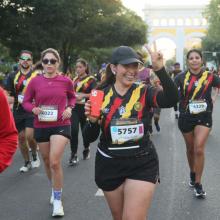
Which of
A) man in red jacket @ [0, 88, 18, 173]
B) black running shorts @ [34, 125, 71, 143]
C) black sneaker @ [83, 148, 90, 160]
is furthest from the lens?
black sneaker @ [83, 148, 90, 160]

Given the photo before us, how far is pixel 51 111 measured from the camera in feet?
18.4

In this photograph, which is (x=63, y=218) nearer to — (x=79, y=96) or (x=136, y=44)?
(x=79, y=96)

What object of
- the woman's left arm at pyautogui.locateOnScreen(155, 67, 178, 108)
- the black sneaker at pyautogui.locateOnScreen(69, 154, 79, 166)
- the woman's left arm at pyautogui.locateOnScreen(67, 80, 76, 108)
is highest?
the woman's left arm at pyautogui.locateOnScreen(155, 67, 178, 108)

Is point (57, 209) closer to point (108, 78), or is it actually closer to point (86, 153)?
point (108, 78)

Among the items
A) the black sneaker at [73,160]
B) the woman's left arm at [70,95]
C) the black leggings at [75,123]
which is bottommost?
the black sneaker at [73,160]

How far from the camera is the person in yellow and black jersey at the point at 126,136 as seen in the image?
11.6 feet

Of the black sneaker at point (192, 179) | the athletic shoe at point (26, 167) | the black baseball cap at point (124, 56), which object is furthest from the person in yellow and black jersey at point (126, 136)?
the athletic shoe at point (26, 167)

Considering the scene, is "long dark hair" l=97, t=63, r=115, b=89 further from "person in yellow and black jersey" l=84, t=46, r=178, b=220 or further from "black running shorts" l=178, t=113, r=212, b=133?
"black running shorts" l=178, t=113, r=212, b=133

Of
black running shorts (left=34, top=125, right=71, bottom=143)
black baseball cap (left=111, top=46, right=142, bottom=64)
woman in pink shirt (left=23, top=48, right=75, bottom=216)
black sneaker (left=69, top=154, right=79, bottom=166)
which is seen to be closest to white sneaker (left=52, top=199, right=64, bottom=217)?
woman in pink shirt (left=23, top=48, right=75, bottom=216)

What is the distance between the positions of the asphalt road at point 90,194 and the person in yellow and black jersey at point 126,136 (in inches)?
65.7

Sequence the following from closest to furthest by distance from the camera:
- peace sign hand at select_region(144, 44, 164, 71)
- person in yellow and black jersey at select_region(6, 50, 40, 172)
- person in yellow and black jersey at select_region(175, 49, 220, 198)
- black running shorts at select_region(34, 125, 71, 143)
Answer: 1. peace sign hand at select_region(144, 44, 164, 71)
2. black running shorts at select_region(34, 125, 71, 143)
3. person in yellow and black jersey at select_region(175, 49, 220, 198)
4. person in yellow and black jersey at select_region(6, 50, 40, 172)

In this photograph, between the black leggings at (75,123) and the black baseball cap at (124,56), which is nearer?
the black baseball cap at (124,56)

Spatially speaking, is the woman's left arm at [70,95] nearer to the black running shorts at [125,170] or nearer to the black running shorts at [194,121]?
the black running shorts at [194,121]

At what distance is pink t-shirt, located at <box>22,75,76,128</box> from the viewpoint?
568 cm
